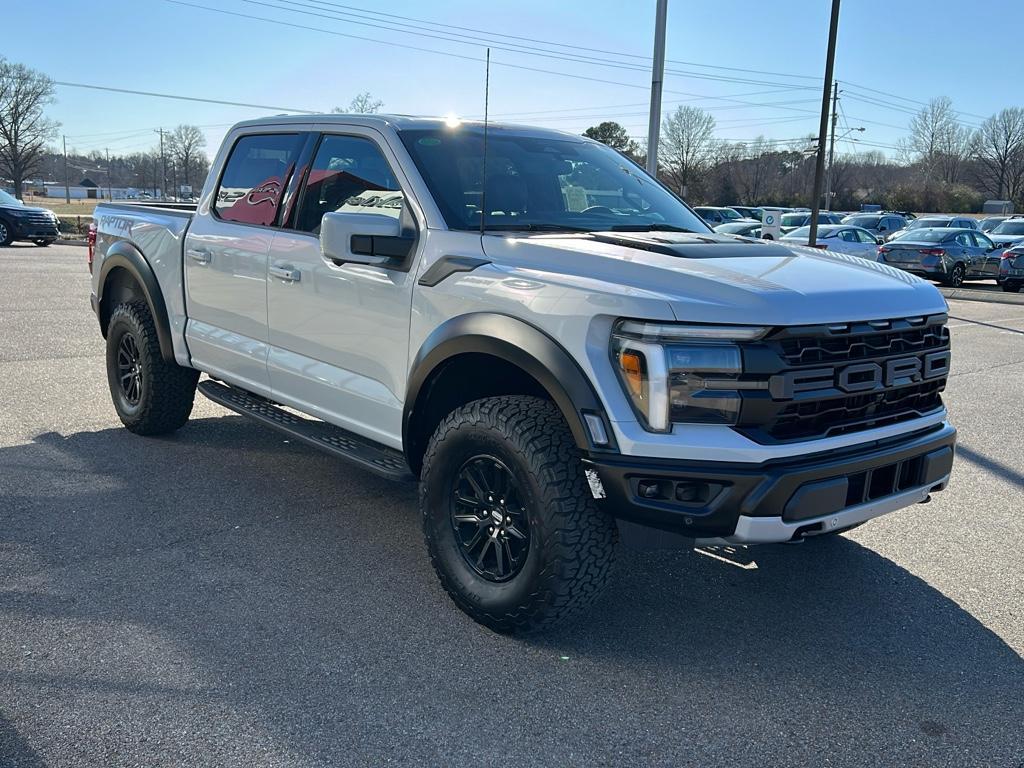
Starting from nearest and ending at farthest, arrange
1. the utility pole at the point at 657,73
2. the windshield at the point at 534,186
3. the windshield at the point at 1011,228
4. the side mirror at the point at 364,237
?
the side mirror at the point at 364,237 → the windshield at the point at 534,186 → the utility pole at the point at 657,73 → the windshield at the point at 1011,228

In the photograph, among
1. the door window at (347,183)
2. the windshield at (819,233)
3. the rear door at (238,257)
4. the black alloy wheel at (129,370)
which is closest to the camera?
the door window at (347,183)

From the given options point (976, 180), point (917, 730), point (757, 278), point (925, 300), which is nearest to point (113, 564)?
point (757, 278)

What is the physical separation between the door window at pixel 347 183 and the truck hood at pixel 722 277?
76 cm

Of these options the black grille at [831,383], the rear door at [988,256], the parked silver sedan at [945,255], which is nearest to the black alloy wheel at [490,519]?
the black grille at [831,383]

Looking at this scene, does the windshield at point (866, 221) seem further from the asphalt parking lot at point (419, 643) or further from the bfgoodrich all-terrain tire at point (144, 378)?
the bfgoodrich all-terrain tire at point (144, 378)

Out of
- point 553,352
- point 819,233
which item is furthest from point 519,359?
point 819,233

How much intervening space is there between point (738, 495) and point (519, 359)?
2.98 ft

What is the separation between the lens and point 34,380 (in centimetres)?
765

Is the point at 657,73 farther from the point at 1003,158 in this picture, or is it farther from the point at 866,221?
the point at 1003,158

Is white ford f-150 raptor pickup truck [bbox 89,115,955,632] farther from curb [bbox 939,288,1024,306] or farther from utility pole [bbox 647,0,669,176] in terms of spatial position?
curb [bbox 939,288,1024,306]

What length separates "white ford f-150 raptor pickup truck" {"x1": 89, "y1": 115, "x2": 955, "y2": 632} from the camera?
2.97m

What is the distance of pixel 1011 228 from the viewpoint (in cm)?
3052

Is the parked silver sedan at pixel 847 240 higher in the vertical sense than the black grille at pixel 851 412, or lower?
higher

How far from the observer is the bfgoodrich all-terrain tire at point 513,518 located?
3.16m
